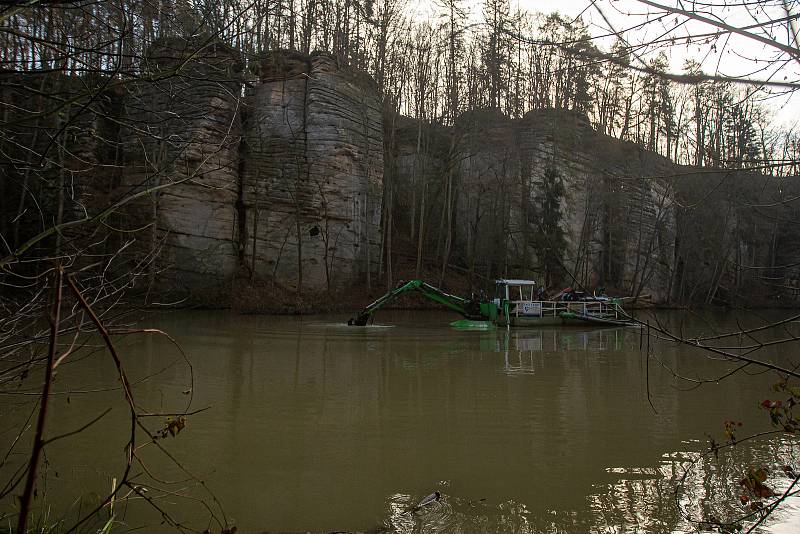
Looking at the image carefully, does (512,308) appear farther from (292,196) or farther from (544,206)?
(544,206)

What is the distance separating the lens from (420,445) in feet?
19.3

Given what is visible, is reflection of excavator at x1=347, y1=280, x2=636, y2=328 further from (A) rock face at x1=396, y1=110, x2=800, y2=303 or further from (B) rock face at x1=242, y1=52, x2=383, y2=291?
(A) rock face at x1=396, y1=110, x2=800, y2=303

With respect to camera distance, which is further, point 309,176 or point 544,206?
point 544,206

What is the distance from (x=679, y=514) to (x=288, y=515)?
8.88 ft

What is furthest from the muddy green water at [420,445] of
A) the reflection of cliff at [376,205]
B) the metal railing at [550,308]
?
the reflection of cliff at [376,205]

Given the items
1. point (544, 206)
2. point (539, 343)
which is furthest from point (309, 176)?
point (539, 343)

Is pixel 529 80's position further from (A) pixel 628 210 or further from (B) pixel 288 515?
(B) pixel 288 515

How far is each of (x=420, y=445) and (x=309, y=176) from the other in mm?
23454

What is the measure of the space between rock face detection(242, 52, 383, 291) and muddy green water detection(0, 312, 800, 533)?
1597 cm

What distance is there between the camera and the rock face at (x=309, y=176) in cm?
2748

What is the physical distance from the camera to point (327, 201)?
28.5 m

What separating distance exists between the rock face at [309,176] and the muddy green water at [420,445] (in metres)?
16.0

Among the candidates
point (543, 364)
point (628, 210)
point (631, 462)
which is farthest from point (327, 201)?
point (631, 462)

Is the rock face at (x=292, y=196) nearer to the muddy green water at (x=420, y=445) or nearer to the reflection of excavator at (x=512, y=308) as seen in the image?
the reflection of excavator at (x=512, y=308)
